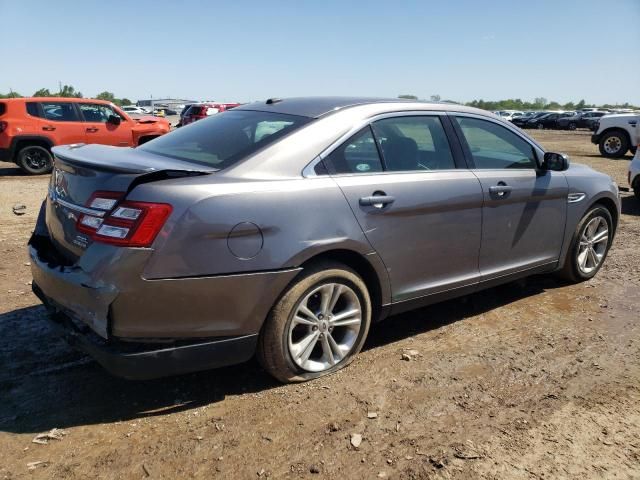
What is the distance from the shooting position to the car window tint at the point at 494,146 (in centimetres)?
404

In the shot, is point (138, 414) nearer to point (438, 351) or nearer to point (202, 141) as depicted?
point (202, 141)

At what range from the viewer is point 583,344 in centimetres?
385

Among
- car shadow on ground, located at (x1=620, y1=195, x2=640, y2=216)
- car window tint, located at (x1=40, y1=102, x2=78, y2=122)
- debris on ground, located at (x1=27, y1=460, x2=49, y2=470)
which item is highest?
car window tint, located at (x1=40, y1=102, x2=78, y2=122)

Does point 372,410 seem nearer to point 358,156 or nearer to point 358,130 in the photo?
point 358,156

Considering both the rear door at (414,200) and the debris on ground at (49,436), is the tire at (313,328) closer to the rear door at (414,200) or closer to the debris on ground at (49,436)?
the rear door at (414,200)

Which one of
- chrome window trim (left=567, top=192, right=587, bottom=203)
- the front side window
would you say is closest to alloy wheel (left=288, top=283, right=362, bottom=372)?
chrome window trim (left=567, top=192, right=587, bottom=203)

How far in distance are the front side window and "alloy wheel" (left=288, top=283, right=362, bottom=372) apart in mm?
11331

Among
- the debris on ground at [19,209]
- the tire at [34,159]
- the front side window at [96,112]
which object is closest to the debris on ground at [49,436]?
the debris on ground at [19,209]

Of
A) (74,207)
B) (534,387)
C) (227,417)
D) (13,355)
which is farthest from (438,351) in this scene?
(13,355)

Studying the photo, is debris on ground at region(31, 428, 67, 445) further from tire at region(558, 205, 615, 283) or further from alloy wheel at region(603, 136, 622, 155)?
alloy wheel at region(603, 136, 622, 155)

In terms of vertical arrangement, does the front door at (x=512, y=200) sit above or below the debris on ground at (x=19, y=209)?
above

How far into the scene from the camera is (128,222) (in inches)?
101

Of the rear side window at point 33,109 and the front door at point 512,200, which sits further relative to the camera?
the rear side window at point 33,109

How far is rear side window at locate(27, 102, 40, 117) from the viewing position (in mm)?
11977
